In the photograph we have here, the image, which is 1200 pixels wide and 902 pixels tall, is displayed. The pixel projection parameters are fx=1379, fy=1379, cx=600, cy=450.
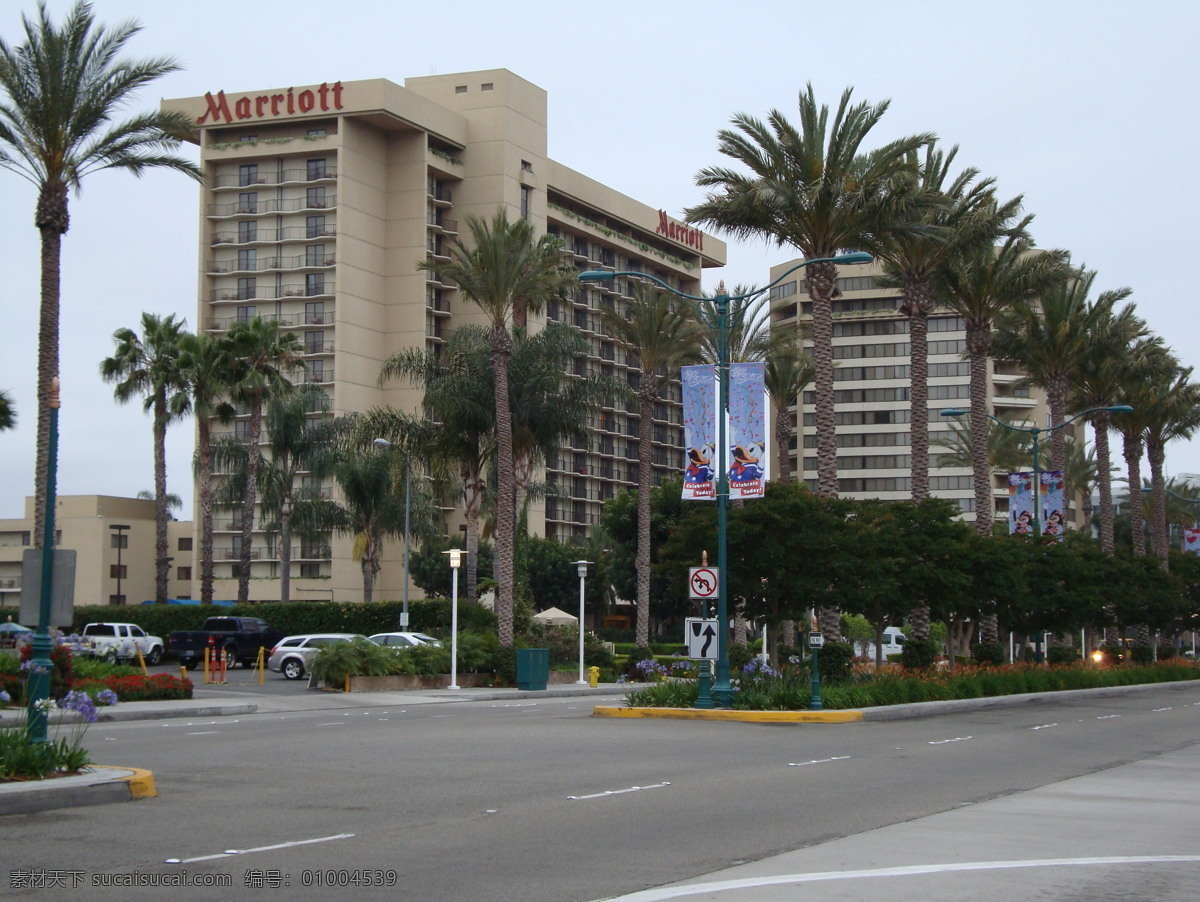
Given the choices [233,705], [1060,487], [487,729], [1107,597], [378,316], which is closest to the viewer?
[487,729]

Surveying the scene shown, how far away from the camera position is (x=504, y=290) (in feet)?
143

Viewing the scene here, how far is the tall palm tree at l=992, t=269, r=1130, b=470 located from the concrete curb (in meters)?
38.5

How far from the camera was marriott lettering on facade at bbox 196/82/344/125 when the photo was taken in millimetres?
97188

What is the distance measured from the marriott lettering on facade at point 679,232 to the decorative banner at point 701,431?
9753cm

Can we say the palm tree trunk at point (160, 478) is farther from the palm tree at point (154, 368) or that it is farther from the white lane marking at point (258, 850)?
the white lane marking at point (258, 850)

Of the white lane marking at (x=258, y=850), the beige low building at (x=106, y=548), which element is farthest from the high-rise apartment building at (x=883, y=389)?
the white lane marking at (x=258, y=850)

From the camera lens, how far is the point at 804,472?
12988 centimetres

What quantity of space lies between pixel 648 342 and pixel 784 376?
810cm

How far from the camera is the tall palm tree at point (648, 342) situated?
5078 centimetres

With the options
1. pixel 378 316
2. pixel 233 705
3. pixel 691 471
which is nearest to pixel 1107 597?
pixel 691 471

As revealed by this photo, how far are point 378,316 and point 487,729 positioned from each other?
264 ft

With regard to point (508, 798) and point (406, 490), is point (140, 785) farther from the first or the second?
point (406, 490)

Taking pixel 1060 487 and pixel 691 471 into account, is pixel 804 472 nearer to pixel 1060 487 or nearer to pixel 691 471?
pixel 1060 487

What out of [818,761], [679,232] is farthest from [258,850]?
[679,232]
